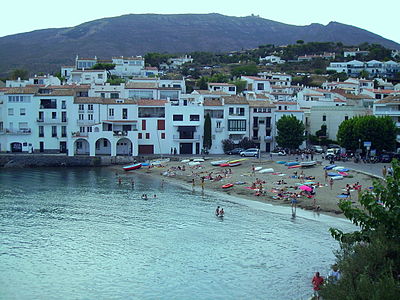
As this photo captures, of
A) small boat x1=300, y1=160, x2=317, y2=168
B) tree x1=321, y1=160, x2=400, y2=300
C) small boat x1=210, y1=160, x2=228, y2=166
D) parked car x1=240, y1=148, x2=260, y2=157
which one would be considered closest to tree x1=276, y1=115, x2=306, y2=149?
parked car x1=240, y1=148, x2=260, y2=157

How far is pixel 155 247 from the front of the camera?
33969mm

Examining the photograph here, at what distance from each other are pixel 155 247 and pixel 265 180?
2279cm

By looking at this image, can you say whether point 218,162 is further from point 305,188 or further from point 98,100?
point 98,100

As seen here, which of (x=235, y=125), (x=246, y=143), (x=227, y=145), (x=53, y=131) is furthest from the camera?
(x=235, y=125)

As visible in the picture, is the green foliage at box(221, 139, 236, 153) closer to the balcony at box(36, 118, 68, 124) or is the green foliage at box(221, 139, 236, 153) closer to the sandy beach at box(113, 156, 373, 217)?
the sandy beach at box(113, 156, 373, 217)

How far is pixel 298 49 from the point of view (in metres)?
176

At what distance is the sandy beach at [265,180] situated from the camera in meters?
45.9

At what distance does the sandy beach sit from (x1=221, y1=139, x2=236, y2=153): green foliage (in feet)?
15.6

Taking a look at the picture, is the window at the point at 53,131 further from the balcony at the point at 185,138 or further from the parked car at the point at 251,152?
the parked car at the point at 251,152

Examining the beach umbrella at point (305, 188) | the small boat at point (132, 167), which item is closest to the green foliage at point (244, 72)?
the small boat at point (132, 167)

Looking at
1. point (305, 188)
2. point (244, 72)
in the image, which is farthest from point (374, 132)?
point (244, 72)

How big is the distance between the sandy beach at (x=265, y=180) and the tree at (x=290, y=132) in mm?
7431

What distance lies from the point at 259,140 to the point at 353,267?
56.5 metres

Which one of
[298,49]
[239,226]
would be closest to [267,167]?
[239,226]
